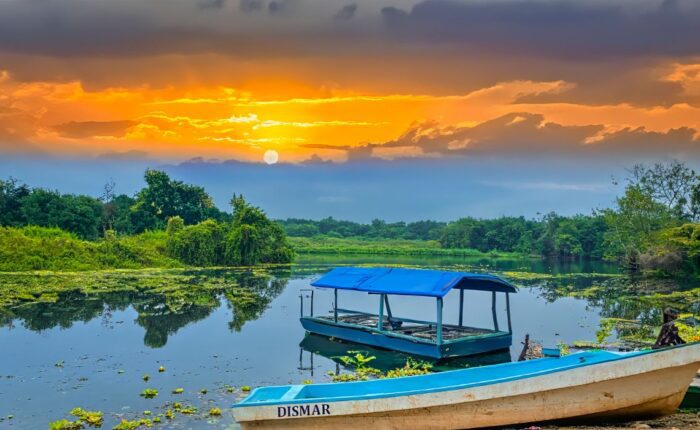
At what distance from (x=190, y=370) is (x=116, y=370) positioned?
2065 mm

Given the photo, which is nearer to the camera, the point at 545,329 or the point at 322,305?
the point at 545,329

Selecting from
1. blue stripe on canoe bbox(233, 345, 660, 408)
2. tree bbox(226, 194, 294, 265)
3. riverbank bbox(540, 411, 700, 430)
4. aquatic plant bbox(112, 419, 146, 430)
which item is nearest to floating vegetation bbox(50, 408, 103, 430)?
aquatic plant bbox(112, 419, 146, 430)

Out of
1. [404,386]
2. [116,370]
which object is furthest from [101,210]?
[404,386]

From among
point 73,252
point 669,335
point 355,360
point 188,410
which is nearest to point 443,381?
point 669,335

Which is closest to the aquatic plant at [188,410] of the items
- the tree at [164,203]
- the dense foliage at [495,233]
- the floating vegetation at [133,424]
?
the floating vegetation at [133,424]

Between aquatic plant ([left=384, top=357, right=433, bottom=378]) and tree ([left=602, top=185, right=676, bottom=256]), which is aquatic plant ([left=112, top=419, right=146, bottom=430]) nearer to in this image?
aquatic plant ([left=384, top=357, right=433, bottom=378])

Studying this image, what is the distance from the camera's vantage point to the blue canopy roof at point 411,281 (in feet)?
62.1

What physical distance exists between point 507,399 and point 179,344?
14.0 metres

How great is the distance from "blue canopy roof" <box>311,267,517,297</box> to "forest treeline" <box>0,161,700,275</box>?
27.9 meters

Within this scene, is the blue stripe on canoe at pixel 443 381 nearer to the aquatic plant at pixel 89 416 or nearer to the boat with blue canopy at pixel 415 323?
the aquatic plant at pixel 89 416

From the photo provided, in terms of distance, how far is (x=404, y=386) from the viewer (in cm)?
1188

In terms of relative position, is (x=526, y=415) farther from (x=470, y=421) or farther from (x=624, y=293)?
(x=624, y=293)

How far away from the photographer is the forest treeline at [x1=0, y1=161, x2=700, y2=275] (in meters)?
48.0

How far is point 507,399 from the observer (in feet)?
36.4
